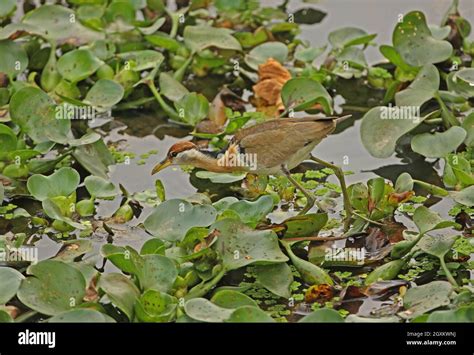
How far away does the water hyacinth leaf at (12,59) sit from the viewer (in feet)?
20.8

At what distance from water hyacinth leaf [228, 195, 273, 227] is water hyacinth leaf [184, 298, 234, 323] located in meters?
0.63

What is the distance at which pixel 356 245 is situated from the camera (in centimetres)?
516

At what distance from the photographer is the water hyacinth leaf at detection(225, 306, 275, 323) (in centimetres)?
445

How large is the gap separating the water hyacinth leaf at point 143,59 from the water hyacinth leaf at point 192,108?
39 cm

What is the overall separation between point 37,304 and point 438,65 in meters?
2.95

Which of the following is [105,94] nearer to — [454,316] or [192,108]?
[192,108]

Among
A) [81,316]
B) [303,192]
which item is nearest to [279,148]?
[303,192]

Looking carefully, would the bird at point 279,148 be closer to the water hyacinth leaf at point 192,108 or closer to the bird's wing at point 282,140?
the bird's wing at point 282,140

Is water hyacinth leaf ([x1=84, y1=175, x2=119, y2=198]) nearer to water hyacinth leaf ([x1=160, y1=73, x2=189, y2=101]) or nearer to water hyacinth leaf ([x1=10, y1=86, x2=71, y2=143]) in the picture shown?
water hyacinth leaf ([x1=10, y1=86, x2=71, y2=143])

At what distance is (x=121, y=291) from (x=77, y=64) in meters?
2.10

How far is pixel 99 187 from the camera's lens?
5.46 m

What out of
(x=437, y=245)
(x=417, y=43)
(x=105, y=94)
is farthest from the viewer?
(x=417, y=43)
